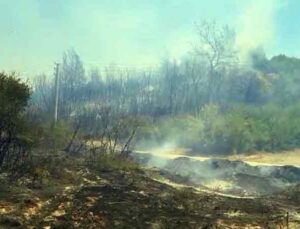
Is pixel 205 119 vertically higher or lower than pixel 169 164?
higher

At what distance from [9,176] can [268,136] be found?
42.3 meters

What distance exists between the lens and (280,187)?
36.7 m

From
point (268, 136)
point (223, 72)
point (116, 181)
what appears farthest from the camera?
point (223, 72)

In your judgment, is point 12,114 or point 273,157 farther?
point 273,157

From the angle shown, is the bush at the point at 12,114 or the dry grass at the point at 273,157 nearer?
the bush at the point at 12,114

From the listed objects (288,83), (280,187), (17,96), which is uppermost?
(288,83)

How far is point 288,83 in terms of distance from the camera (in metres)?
80.4

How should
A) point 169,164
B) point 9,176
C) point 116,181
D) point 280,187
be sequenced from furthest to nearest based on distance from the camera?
point 169,164 → point 280,187 → point 116,181 → point 9,176

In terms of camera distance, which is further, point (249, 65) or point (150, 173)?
point (249, 65)

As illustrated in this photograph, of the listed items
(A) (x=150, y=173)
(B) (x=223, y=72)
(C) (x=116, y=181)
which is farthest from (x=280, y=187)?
(B) (x=223, y=72)

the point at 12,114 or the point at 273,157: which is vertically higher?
the point at 12,114

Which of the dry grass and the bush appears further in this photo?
the dry grass

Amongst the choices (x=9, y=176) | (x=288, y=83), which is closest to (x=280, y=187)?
(x=9, y=176)

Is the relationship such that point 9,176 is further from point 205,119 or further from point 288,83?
point 288,83
